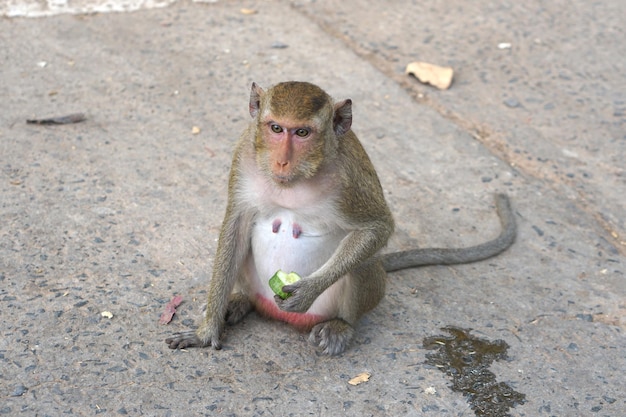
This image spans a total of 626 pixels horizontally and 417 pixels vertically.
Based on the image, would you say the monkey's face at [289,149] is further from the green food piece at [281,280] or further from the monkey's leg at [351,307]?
the monkey's leg at [351,307]

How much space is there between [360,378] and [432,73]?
2852mm

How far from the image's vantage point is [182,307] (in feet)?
11.8

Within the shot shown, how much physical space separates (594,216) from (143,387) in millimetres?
2503

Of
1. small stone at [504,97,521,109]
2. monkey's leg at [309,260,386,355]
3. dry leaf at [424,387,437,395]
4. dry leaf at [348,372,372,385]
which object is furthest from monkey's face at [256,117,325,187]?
small stone at [504,97,521,109]

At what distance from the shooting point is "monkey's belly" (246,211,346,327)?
3.32 m

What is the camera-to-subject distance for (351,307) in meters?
3.46

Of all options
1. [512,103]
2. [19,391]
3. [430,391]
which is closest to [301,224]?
[430,391]

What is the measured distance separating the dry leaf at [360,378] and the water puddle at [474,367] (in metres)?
0.25

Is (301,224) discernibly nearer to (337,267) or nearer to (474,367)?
(337,267)

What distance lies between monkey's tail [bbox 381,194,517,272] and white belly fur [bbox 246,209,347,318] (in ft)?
1.83

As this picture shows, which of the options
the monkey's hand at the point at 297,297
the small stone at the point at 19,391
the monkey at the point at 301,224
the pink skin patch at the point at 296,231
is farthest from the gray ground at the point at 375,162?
the pink skin patch at the point at 296,231

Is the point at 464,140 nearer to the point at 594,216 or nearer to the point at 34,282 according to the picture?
the point at 594,216

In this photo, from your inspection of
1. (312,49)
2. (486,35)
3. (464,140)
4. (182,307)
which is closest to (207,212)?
(182,307)

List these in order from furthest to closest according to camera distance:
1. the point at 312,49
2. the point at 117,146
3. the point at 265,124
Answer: the point at 312,49 < the point at 117,146 < the point at 265,124
